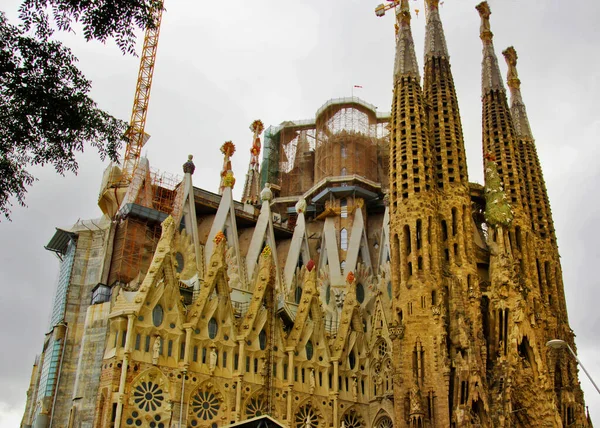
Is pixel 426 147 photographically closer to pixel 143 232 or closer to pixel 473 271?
pixel 473 271

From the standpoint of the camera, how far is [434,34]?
134 feet

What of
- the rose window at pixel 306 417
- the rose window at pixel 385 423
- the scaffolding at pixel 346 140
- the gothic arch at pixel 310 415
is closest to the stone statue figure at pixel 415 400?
the rose window at pixel 385 423

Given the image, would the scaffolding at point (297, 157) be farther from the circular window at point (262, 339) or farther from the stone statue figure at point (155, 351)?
the stone statue figure at point (155, 351)

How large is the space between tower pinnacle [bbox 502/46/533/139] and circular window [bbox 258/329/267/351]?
20263mm

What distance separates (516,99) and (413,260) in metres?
17.2

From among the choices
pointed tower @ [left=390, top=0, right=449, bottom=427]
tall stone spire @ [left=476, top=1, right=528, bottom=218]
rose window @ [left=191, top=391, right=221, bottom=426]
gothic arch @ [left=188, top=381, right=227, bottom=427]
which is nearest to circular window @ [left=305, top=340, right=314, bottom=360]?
pointed tower @ [left=390, top=0, right=449, bottom=427]

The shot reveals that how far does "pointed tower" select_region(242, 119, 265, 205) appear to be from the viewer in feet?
175

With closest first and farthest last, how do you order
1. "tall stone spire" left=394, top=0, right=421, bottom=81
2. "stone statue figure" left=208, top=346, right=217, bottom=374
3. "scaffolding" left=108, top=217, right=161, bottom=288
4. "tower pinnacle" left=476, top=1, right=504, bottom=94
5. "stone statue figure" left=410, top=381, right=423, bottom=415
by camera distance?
1. "stone statue figure" left=410, top=381, right=423, bottom=415
2. "stone statue figure" left=208, top=346, right=217, bottom=374
3. "scaffolding" left=108, top=217, right=161, bottom=288
4. "tall stone spire" left=394, top=0, right=421, bottom=81
5. "tower pinnacle" left=476, top=1, right=504, bottom=94

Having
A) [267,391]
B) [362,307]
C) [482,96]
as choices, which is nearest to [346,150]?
[482,96]

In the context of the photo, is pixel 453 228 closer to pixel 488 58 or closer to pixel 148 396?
pixel 488 58

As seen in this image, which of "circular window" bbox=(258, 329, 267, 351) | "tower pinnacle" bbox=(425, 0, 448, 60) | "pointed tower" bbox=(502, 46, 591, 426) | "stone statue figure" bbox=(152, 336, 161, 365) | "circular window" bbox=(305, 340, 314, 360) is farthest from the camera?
"tower pinnacle" bbox=(425, 0, 448, 60)

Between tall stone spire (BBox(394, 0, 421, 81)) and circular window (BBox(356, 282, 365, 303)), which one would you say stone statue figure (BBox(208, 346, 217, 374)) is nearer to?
circular window (BBox(356, 282, 365, 303))

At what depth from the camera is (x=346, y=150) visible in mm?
47719

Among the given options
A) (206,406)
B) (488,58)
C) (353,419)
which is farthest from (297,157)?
(206,406)
